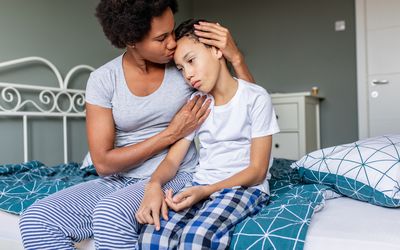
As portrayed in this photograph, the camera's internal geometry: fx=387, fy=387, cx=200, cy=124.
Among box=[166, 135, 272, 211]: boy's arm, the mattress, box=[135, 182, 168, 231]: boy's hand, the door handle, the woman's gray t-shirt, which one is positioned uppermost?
the door handle

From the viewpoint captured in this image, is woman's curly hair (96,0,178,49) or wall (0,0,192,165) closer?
woman's curly hair (96,0,178,49)

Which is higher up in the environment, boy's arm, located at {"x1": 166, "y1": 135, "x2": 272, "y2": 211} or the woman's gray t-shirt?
the woman's gray t-shirt

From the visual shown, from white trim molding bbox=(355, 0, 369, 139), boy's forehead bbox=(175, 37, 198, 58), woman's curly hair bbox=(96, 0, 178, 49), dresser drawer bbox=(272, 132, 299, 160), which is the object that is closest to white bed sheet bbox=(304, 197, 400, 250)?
boy's forehead bbox=(175, 37, 198, 58)

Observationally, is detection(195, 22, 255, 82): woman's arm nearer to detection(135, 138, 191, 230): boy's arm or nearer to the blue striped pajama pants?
detection(135, 138, 191, 230): boy's arm

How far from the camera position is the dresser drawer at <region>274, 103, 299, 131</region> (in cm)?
266

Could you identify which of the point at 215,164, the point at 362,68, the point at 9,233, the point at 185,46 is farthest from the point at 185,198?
the point at 362,68

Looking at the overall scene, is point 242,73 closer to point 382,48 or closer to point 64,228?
point 64,228

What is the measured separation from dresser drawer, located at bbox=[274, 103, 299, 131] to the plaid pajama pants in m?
1.84

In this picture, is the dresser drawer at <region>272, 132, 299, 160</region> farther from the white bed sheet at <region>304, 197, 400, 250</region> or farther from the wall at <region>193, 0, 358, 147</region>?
the white bed sheet at <region>304, 197, 400, 250</region>

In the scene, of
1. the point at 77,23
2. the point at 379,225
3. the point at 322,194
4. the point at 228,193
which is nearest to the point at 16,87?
the point at 77,23

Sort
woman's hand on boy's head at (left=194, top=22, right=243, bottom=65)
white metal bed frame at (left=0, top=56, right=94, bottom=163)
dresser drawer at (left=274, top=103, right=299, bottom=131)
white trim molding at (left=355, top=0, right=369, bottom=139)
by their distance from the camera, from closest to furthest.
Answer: woman's hand on boy's head at (left=194, top=22, right=243, bottom=65) < white metal bed frame at (left=0, top=56, right=94, bottom=163) < dresser drawer at (left=274, top=103, right=299, bottom=131) < white trim molding at (left=355, top=0, right=369, bottom=139)

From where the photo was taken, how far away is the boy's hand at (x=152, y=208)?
32.7 inches

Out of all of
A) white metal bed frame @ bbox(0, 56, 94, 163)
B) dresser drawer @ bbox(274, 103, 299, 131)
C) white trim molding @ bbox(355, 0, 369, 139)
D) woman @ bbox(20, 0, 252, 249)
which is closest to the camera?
woman @ bbox(20, 0, 252, 249)

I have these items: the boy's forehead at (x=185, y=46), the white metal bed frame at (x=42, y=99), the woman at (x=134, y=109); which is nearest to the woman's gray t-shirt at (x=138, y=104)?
the woman at (x=134, y=109)
